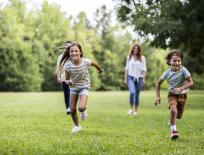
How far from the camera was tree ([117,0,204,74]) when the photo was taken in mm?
24828

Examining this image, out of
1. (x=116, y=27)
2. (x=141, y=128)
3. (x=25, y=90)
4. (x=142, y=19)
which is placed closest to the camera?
(x=141, y=128)

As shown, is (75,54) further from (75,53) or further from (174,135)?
(174,135)

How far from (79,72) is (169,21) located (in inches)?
588

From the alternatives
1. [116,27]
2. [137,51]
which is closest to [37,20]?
[116,27]

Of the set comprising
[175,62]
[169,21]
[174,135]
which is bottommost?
[174,135]

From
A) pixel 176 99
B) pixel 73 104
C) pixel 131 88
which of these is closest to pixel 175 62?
pixel 176 99

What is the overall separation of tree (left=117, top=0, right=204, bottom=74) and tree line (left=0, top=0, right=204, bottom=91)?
26.4m

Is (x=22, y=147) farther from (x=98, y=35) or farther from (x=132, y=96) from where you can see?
(x=98, y=35)

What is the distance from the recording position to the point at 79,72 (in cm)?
1062

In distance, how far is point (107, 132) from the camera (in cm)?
1069

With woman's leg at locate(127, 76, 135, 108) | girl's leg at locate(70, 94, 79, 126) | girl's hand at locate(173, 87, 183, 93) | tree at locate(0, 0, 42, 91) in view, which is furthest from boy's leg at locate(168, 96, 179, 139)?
tree at locate(0, 0, 42, 91)

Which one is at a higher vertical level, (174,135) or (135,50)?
(135,50)

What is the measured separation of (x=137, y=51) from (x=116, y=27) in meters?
77.4

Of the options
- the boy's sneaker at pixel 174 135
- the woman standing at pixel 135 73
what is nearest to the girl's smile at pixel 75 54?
the boy's sneaker at pixel 174 135
